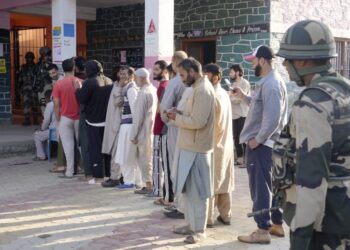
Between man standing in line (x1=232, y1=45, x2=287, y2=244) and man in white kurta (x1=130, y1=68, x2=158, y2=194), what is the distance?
2.07 m

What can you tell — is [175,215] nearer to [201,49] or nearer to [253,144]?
[253,144]

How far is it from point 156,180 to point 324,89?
427 centimetres

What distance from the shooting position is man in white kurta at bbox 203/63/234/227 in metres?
5.13

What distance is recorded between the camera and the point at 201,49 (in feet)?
39.3

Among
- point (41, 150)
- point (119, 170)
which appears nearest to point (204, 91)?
point (119, 170)

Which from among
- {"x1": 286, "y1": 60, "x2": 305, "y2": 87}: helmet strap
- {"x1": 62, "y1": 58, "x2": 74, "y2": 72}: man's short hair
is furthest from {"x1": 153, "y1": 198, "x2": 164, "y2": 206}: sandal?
{"x1": 286, "y1": 60, "x2": 305, "y2": 87}: helmet strap

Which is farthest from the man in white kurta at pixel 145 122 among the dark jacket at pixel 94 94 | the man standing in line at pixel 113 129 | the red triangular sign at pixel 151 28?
the red triangular sign at pixel 151 28

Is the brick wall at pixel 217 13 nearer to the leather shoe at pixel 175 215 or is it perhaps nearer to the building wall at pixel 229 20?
the building wall at pixel 229 20

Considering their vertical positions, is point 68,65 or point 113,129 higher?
point 68,65

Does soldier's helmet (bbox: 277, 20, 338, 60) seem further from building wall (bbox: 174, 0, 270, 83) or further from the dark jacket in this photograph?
building wall (bbox: 174, 0, 270, 83)

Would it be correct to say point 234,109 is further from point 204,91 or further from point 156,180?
point 204,91

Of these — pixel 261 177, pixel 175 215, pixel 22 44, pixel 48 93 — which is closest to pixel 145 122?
pixel 175 215

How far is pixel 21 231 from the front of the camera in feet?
17.3

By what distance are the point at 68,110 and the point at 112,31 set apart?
6069 mm
